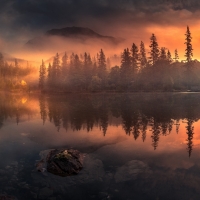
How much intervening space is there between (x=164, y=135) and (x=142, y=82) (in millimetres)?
62640

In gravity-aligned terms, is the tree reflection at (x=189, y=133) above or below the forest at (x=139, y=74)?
below

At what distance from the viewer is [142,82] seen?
262ft

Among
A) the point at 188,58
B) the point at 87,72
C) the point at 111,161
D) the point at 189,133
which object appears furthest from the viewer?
the point at 87,72

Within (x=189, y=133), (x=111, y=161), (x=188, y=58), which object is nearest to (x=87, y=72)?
(x=188, y=58)

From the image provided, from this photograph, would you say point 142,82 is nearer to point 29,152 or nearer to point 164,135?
point 164,135

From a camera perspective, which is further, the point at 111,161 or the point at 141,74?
the point at 141,74

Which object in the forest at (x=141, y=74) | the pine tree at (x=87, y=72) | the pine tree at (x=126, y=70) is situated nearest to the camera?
the forest at (x=141, y=74)

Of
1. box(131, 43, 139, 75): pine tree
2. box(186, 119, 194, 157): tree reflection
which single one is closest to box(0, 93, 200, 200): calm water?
box(186, 119, 194, 157): tree reflection

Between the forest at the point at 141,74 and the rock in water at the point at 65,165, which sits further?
the forest at the point at 141,74

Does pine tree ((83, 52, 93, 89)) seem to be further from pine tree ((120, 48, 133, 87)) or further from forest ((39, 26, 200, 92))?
pine tree ((120, 48, 133, 87))

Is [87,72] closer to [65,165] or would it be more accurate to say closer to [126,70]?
[126,70]

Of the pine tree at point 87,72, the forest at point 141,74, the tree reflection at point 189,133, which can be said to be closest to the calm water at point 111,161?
the tree reflection at point 189,133

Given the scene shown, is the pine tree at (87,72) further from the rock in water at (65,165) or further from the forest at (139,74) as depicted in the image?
the rock in water at (65,165)

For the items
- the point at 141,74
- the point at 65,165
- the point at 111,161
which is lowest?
the point at 111,161
